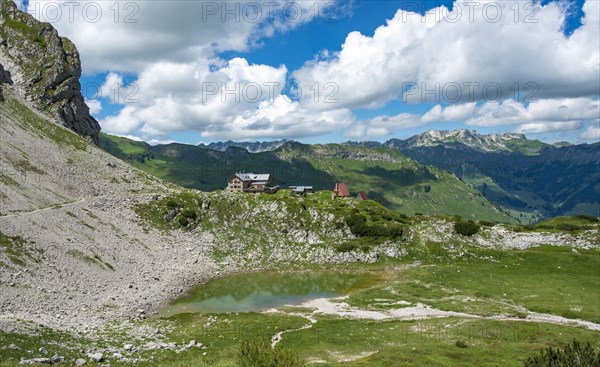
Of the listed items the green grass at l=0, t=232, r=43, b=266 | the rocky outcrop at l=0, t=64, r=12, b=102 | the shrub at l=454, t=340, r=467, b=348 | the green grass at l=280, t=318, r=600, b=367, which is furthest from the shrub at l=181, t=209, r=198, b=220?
the rocky outcrop at l=0, t=64, r=12, b=102

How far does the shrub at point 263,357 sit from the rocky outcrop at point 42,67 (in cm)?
16327

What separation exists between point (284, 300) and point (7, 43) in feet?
567

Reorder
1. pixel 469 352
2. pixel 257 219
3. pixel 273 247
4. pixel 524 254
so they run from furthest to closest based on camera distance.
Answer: pixel 257 219 → pixel 273 247 → pixel 524 254 → pixel 469 352

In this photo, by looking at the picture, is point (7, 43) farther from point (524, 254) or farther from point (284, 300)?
point (524, 254)

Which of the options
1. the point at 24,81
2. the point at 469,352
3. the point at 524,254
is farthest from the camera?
the point at 24,81

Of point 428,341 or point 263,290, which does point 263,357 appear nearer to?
point 428,341

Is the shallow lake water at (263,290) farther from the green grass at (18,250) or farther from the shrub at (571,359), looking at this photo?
the shrub at (571,359)

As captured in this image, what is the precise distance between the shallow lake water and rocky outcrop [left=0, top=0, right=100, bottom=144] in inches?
4678

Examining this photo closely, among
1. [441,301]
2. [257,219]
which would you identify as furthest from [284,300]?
[257,219]

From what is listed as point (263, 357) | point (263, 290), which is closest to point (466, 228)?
point (263, 290)

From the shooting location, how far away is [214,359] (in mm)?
40781

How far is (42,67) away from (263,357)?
612 ft

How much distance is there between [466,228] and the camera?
365ft

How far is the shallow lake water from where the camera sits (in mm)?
69188
